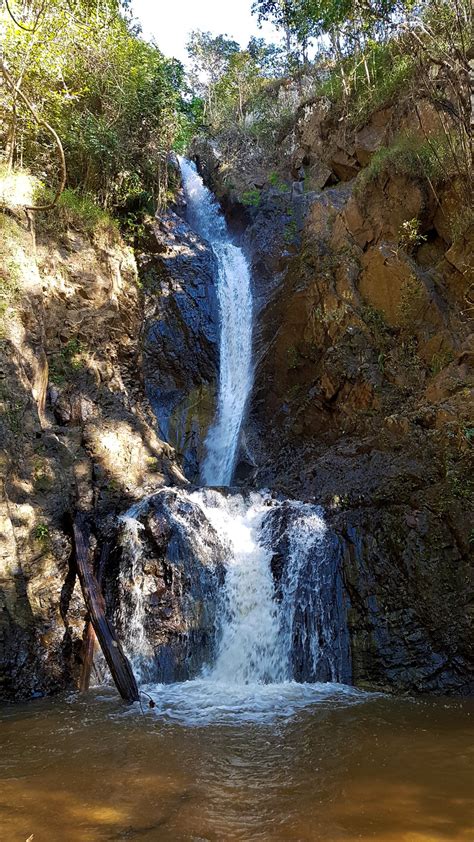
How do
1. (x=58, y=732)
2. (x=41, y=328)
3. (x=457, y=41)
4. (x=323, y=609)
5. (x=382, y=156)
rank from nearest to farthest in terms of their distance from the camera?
(x=58, y=732)
(x=323, y=609)
(x=41, y=328)
(x=457, y=41)
(x=382, y=156)

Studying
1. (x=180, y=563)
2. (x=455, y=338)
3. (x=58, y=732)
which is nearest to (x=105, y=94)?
(x=455, y=338)

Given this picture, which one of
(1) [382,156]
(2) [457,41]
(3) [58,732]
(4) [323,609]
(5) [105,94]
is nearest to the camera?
(3) [58,732]

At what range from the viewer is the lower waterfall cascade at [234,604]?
7.20 m

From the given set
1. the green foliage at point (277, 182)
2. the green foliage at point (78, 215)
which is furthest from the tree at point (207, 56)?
the green foliage at point (78, 215)

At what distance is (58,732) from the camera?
5.33 metres

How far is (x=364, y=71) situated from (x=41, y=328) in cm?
1332

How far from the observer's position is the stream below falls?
353 centimetres

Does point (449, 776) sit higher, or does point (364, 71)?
point (364, 71)

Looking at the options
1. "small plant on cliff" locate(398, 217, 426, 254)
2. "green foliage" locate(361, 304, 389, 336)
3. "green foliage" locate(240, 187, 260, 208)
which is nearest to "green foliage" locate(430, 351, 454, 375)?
"green foliage" locate(361, 304, 389, 336)

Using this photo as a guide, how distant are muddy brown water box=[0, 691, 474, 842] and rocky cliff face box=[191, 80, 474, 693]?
5.81 feet

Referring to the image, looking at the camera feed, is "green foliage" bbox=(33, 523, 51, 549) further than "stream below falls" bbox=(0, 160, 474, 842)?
Yes

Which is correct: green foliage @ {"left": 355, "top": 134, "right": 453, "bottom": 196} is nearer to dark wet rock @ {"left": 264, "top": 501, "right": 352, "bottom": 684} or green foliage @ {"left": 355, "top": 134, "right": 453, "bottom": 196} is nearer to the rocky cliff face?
the rocky cliff face

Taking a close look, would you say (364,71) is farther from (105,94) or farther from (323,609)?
(323,609)

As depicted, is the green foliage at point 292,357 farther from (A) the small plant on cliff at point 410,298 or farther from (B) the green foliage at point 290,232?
(B) the green foliage at point 290,232
